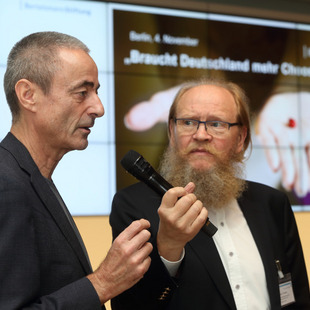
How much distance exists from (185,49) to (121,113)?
3.30 feet

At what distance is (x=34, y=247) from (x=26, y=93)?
515 millimetres

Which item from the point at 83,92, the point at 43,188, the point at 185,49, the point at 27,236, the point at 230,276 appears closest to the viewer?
the point at 27,236

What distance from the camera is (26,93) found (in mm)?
1479

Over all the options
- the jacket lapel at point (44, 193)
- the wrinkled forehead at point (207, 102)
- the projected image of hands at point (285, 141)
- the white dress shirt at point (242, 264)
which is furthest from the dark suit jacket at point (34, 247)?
the projected image of hands at point (285, 141)

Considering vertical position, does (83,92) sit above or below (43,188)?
above

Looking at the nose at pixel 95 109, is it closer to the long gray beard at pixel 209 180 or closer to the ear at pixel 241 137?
the long gray beard at pixel 209 180

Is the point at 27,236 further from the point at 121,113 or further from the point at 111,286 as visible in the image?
the point at 121,113

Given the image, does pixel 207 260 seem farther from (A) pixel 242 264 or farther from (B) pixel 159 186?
(B) pixel 159 186

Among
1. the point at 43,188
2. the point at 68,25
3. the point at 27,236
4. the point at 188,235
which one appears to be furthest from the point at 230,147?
the point at 68,25

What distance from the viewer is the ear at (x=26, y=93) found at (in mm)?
1473

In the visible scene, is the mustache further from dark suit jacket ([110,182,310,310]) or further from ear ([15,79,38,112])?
ear ([15,79,38,112])

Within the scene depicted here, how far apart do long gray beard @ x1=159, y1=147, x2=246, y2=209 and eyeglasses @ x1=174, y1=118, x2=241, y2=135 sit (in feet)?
0.46

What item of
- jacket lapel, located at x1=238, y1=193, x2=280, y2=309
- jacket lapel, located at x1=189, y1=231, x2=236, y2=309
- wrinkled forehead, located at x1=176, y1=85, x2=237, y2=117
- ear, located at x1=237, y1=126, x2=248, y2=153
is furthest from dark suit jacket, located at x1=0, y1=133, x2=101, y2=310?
ear, located at x1=237, y1=126, x2=248, y2=153

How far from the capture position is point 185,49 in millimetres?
4906
